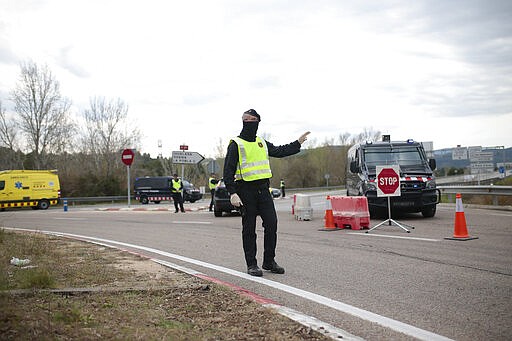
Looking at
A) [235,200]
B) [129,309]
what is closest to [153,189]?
[235,200]

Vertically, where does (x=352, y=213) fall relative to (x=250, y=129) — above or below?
below

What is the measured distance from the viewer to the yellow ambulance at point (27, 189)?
36.0m

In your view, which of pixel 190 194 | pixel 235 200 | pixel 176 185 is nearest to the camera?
pixel 235 200

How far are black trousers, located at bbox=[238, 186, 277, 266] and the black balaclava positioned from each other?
674 millimetres

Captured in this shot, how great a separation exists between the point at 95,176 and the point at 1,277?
151ft

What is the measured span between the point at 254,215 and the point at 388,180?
6.49 m

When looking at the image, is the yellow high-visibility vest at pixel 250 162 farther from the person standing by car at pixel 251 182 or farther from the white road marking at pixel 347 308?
the white road marking at pixel 347 308

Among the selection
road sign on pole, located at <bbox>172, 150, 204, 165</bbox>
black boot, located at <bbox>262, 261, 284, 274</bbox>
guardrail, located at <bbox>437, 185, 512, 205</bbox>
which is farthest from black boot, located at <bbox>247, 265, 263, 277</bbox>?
road sign on pole, located at <bbox>172, 150, 204, 165</bbox>

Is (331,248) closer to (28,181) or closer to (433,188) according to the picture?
(433,188)

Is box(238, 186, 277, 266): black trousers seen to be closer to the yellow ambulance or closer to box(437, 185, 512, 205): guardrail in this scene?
box(437, 185, 512, 205): guardrail

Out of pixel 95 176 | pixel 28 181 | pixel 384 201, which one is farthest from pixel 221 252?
pixel 95 176

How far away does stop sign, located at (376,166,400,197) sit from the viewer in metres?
12.2

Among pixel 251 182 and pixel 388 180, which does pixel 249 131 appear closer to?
pixel 251 182

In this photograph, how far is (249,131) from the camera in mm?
6742
